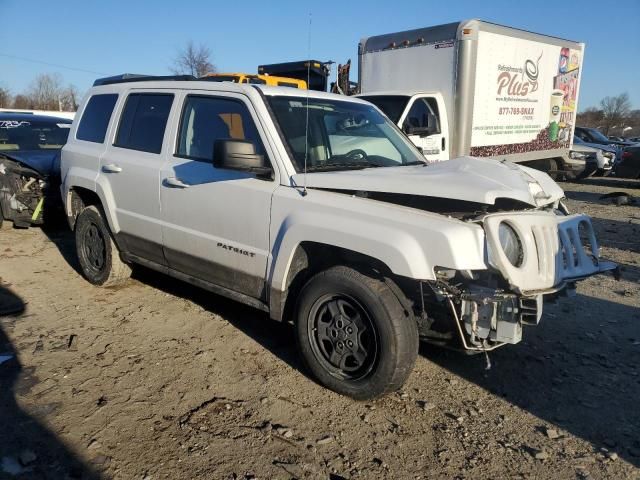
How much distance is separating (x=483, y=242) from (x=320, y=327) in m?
1.19

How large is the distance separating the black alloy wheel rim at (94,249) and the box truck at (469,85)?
15.8 ft

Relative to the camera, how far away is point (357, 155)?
4008mm

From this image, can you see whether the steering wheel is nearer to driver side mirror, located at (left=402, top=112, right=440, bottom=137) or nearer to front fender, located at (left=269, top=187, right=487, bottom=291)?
front fender, located at (left=269, top=187, right=487, bottom=291)

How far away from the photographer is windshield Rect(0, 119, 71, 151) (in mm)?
8156

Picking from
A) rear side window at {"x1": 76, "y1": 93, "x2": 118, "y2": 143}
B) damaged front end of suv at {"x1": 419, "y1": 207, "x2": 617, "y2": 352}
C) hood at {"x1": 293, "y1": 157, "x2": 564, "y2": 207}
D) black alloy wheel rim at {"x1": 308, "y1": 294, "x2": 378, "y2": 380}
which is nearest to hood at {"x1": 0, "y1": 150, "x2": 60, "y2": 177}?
rear side window at {"x1": 76, "y1": 93, "x2": 118, "y2": 143}

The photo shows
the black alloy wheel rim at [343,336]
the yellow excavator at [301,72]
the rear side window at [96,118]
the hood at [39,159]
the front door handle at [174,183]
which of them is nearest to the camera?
Result: the black alloy wheel rim at [343,336]

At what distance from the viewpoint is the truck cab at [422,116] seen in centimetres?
842

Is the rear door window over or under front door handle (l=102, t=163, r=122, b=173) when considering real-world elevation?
over

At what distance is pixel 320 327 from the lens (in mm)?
3455

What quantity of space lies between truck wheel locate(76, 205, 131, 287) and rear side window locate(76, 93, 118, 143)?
0.73 metres

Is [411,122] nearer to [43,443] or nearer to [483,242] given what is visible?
[483,242]

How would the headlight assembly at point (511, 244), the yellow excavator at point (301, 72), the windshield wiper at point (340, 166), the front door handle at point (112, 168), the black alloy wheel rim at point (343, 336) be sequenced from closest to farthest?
1. the headlight assembly at point (511, 244)
2. the black alloy wheel rim at point (343, 336)
3. the windshield wiper at point (340, 166)
4. the front door handle at point (112, 168)
5. the yellow excavator at point (301, 72)

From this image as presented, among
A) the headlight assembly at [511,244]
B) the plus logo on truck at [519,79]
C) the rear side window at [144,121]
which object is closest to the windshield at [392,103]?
the plus logo on truck at [519,79]

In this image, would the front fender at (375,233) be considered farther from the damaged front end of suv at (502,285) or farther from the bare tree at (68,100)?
the bare tree at (68,100)
